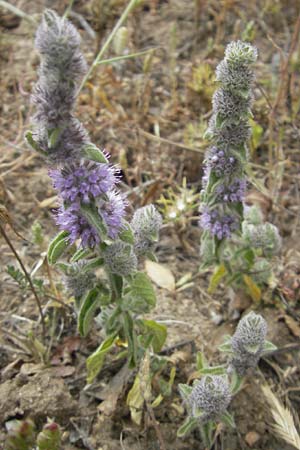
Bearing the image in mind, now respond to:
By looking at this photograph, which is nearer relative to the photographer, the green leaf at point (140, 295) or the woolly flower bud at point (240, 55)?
the woolly flower bud at point (240, 55)

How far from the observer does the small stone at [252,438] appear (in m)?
2.94

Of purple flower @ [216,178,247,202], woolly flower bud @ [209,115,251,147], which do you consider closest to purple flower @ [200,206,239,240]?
purple flower @ [216,178,247,202]

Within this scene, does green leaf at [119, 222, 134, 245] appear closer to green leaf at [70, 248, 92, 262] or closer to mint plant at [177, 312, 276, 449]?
green leaf at [70, 248, 92, 262]

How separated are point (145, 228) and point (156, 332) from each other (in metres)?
0.58

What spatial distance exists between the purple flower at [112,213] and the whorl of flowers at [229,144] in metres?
0.63

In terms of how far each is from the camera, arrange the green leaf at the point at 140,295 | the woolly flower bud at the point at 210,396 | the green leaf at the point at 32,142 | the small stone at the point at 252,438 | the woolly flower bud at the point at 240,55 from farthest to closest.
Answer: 1. the small stone at the point at 252,438
2. the green leaf at the point at 140,295
3. the woolly flower bud at the point at 210,396
4. the woolly flower bud at the point at 240,55
5. the green leaf at the point at 32,142

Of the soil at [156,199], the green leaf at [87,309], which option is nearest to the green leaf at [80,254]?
the green leaf at [87,309]

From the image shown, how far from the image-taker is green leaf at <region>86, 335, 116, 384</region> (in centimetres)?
274

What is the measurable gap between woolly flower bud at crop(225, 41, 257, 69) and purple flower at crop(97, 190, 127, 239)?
817 millimetres

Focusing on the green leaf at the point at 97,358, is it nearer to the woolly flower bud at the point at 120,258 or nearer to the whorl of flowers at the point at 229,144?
the woolly flower bud at the point at 120,258

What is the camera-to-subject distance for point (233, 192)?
288 cm

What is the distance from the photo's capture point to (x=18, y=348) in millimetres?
3215

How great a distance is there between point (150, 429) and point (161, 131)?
2.47 m

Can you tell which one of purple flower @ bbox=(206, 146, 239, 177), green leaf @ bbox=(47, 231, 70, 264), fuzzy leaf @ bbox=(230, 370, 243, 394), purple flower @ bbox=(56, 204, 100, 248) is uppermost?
purple flower @ bbox=(206, 146, 239, 177)
